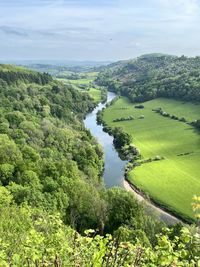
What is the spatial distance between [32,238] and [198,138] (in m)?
129

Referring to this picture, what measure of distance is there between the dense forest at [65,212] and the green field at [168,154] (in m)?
14.5

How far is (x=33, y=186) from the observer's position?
6203 centimetres

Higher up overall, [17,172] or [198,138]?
[17,172]

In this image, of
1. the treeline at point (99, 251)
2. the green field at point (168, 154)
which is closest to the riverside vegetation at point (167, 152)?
the green field at point (168, 154)

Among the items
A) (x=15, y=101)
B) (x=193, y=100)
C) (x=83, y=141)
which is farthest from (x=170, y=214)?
(x=193, y=100)

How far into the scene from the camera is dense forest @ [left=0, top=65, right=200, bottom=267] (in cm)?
1316

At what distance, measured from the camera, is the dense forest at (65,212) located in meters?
13.2

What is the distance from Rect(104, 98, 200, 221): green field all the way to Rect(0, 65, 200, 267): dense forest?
47.7 ft

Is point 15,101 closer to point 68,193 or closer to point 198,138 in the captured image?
point 198,138

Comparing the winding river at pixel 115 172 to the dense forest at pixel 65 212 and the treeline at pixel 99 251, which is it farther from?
the treeline at pixel 99 251

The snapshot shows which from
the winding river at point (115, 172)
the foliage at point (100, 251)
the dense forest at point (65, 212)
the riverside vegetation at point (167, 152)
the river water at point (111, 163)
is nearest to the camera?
the foliage at point (100, 251)

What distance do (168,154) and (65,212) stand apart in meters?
67.4

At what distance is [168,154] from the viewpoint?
124062mm

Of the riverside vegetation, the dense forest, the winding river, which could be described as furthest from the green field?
the dense forest
